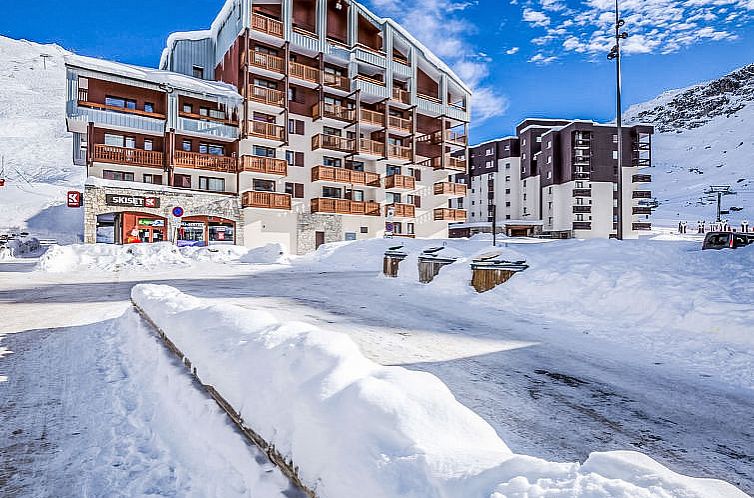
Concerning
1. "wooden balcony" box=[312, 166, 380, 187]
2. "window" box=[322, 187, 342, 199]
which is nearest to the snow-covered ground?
"wooden balcony" box=[312, 166, 380, 187]

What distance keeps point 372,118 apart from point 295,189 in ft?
28.2

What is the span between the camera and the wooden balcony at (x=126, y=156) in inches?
991

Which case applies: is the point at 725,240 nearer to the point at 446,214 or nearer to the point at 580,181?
the point at 446,214

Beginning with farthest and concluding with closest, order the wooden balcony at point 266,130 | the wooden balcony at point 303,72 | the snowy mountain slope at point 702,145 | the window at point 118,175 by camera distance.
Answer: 1. the snowy mountain slope at point 702,145
2. the wooden balcony at point 303,72
3. the wooden balcony at point 266,130
4. the window at point 118,175

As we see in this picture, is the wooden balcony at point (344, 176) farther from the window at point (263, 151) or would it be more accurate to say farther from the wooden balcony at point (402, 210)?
the window at point (263, 151)

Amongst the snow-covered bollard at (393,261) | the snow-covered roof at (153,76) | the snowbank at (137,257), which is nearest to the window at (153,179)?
the snow-covered roof at (153,76)

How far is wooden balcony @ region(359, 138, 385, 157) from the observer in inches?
1329

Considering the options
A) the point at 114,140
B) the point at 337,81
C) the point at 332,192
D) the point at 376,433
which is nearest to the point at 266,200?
the point at 332,192

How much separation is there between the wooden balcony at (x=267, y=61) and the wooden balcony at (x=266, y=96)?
4.56ft

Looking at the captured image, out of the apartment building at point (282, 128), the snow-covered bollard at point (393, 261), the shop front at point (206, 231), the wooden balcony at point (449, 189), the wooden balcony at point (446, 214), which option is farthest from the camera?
the wooden balcony at point (446, 214)

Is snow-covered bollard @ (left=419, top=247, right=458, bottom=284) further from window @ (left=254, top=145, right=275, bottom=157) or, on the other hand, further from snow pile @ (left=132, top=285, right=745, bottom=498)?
window @ (left=254, top=145, right=275, bottom=157)

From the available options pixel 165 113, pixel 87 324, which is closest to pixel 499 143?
pixel 165 113

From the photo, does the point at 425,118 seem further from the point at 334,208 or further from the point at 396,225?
the point at 334,208

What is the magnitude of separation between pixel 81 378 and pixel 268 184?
88.9 ft
